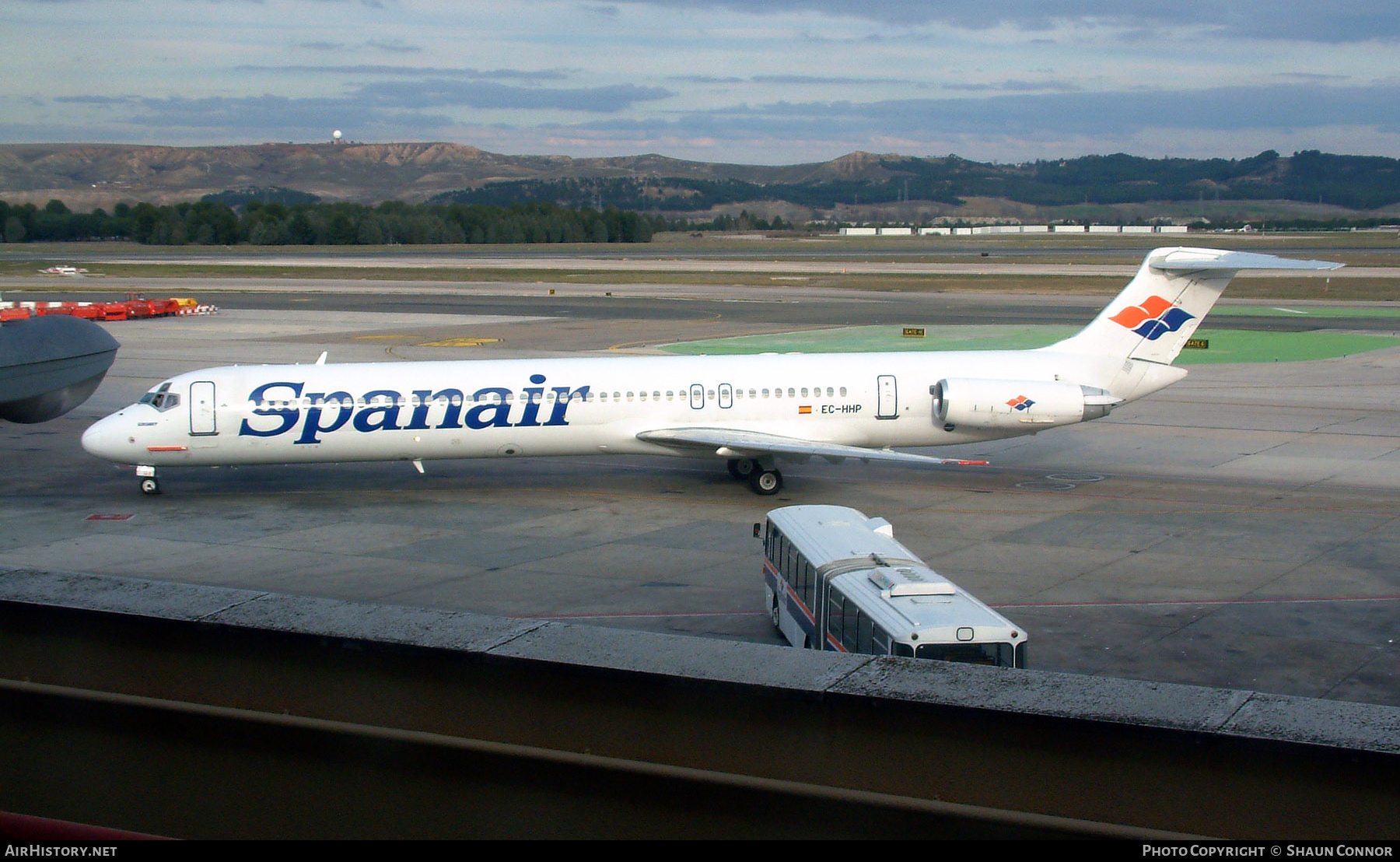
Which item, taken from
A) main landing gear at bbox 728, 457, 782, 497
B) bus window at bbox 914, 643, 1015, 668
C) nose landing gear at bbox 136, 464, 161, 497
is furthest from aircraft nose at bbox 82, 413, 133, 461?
bus window at bbox 914, 643, 1015, 668

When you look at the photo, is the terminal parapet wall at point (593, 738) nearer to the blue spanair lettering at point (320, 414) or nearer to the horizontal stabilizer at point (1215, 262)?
the blue spanair lettering at point (320, 414)

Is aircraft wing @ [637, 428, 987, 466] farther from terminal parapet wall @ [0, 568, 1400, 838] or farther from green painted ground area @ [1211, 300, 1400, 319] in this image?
green painted ground area @ [1211, 300, 1400, 319]

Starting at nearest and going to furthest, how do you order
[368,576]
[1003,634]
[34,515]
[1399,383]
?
[1003,634] → [368,576] → [34,515] → [1399,383]

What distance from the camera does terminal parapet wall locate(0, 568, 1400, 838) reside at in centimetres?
468

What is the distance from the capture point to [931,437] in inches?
1146

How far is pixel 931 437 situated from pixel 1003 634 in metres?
15.8

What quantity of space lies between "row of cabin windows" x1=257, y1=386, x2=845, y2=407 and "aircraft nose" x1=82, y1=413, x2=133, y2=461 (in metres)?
3.11

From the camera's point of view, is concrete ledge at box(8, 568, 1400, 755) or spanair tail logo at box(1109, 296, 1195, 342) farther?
spanair tail logo at box(1109, 296, 1195, 342)

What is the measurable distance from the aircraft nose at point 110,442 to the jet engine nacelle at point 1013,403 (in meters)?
18.6

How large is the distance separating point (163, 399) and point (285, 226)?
140954 mm

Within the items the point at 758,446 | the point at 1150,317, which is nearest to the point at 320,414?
the point at 758,446

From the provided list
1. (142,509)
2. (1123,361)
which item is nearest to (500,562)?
(142,509)

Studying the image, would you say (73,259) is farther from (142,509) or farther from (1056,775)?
(1056,775)

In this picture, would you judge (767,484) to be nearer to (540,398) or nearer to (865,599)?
(540,398)
